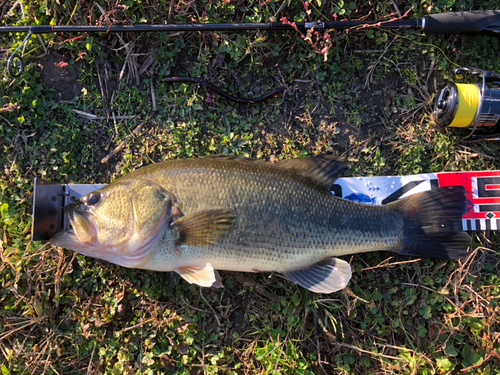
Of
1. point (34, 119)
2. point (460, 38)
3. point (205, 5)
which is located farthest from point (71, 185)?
point (460, 38)

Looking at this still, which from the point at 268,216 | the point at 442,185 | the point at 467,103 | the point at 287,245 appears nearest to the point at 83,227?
the point at 268,216

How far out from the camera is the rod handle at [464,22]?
10.2 ft

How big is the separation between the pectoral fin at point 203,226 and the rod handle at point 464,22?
2.58m

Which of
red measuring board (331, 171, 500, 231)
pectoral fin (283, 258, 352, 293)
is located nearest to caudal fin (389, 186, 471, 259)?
red measuring board (331, 171, 500, 231)

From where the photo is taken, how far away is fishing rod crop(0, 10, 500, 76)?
3.06 m

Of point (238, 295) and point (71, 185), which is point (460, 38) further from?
point (71, 185)

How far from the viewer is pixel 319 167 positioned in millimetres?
2943

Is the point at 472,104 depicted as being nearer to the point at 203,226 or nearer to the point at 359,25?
the point at 359,25

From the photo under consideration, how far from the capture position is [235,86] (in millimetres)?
3328

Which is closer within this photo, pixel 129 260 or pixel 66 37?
pixel 129 260

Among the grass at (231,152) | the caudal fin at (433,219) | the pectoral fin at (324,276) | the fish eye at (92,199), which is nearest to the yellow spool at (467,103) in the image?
the grass at (231,152)

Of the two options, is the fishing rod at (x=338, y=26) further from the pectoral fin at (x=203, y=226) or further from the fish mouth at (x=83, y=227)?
the pectoral fin at (x=203, y=226)

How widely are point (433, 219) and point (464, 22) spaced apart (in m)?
1.85

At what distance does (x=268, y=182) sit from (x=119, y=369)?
2143 millimetres
